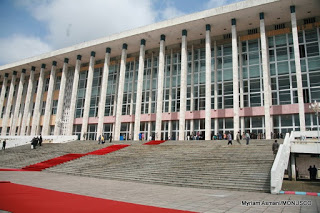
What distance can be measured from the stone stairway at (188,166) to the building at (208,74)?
10.5m

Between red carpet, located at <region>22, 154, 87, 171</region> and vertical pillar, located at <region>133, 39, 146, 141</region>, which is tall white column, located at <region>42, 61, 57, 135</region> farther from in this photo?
red carpet, located at <region>22, 154, 87, 171</region>

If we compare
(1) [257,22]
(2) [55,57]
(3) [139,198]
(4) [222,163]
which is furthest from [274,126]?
(2) [55,57]

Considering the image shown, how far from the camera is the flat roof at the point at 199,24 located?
28328 mm

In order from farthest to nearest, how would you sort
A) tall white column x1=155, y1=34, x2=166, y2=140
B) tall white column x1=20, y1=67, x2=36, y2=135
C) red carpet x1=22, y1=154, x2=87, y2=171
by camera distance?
tall white column x1=20, y1=67, x2=36, y2=135, tall white column x1=155, y1=34, x2=166, y2=140, red carpet x1=22, y1=154, x2=87, y2=171

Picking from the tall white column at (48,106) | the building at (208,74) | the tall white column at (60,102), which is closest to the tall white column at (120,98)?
the building at (208,74)

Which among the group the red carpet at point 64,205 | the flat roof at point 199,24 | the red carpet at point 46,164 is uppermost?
the flat roof at point 199,24

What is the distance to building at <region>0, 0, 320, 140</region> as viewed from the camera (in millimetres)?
28609

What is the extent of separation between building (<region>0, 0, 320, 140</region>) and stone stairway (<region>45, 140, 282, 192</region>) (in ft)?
34.4

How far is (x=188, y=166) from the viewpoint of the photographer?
1569 centimetres

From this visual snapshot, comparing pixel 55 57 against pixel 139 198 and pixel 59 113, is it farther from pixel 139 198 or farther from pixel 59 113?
pixel 139 198

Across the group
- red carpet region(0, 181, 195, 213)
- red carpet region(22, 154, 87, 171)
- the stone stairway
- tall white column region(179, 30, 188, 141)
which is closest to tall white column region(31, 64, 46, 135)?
red carpet region(22, 154, 87, 171)

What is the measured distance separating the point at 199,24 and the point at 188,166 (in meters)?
22.7

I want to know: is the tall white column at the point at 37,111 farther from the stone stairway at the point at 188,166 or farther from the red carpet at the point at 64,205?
the red carpet at the point at 64,205

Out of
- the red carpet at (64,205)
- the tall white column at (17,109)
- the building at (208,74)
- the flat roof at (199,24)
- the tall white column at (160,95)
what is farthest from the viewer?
the tall white column at (17,109)
